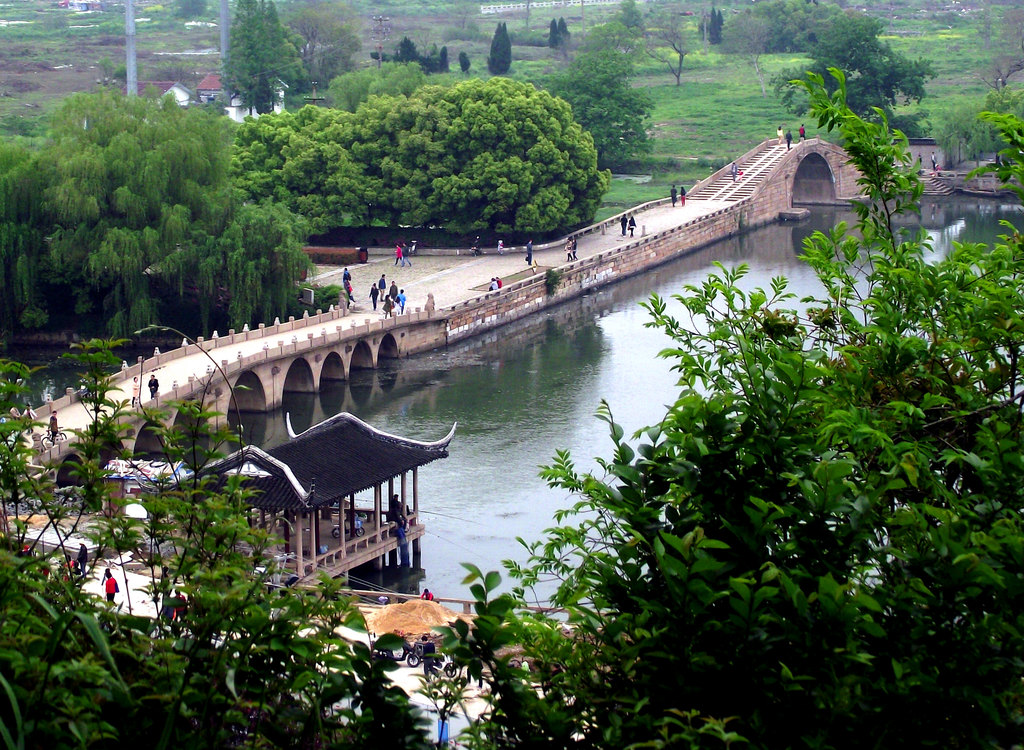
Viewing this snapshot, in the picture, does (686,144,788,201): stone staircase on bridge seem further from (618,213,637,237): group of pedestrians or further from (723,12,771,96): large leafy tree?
(723,12,771,96): large leafy tree

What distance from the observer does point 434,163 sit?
193ft

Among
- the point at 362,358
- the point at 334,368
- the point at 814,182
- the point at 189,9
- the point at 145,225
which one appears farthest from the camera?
the point at 189,9

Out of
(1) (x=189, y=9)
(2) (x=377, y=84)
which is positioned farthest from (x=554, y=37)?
(2) (x=377, y=84)

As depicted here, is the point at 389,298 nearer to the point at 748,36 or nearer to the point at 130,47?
the point at 130,47

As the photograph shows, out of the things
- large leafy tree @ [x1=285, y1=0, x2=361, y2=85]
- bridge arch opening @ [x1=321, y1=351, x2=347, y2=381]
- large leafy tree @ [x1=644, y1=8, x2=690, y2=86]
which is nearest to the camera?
bridge arch opening @ [x1=321, y1=351, x2=347, y2=381]

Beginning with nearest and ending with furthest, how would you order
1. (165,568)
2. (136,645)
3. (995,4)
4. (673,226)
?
(136,645)
(165,568)
(673,226)
(995,4)

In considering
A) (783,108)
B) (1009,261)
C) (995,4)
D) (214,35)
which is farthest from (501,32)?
(1009,261)

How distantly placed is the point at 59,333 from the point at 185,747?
137 feet

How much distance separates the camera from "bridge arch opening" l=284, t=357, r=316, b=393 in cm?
4319

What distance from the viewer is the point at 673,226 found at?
64.9 m

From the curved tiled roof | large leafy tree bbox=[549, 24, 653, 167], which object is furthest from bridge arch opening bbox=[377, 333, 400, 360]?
large leafy tree bbox=[549, 24, 653, 167]

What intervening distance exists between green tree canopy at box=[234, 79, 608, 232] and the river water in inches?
205

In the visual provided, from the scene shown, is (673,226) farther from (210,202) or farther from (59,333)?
(59,333)

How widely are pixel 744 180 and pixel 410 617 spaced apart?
178 feet
